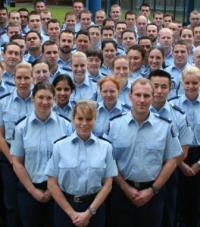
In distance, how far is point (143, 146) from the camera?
3.99 meters

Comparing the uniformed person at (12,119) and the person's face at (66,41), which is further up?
the person's face at (66,41)

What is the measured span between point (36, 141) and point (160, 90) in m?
1.31

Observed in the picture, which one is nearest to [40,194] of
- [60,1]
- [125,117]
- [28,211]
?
[28,211]

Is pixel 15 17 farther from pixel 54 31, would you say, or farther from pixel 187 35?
pixel 187 35

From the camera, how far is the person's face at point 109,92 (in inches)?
178

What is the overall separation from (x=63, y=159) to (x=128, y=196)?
723mm

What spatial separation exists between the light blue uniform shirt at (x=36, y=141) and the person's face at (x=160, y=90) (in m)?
0.97

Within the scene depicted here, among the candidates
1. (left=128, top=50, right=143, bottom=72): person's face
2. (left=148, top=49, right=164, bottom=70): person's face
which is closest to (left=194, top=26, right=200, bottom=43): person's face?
(left=148, top=49, right=164, bottom=70): person's face

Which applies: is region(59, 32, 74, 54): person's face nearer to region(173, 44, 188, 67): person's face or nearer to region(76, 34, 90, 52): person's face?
region(76, 34, 90, 52): person's face

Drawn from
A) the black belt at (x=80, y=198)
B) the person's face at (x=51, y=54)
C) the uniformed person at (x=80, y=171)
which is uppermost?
the person's face at (x=51, y=54)

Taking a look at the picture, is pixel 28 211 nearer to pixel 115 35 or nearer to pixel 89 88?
pixel 89 88

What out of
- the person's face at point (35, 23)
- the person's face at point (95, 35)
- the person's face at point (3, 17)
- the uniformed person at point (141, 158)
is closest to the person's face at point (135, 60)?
the person's face at point (95, 35)

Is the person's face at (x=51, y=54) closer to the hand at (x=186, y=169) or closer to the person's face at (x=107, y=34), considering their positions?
the person's face at (x=107, y=34)

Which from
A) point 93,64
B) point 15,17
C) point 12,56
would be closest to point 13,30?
point 15,17
